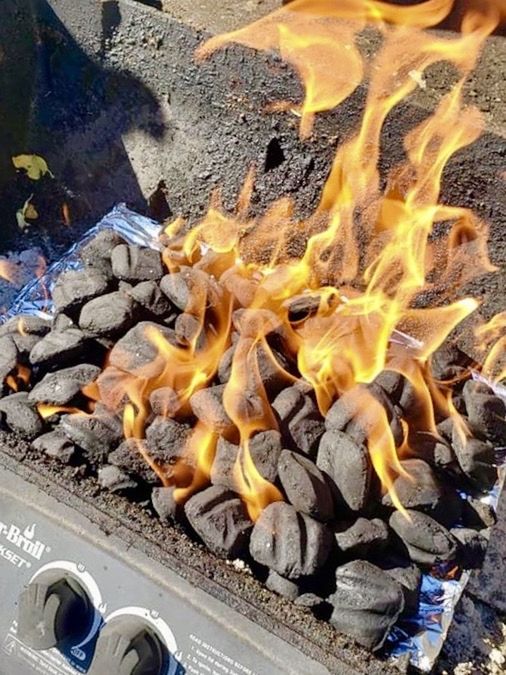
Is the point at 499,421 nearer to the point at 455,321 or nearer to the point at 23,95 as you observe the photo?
the point at 455,321

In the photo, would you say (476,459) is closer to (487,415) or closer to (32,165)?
(487,415)

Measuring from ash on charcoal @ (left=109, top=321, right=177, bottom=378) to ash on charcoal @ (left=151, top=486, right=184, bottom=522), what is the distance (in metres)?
0.31

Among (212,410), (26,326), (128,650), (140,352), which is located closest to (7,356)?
(26,326)

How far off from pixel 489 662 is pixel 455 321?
1.01 m

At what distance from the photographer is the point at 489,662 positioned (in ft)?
6.15

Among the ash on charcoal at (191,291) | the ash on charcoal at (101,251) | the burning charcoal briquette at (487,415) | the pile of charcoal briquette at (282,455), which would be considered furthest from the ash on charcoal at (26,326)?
the burning charcoal briquette at (487,415)

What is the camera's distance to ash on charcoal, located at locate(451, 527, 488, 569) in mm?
1836

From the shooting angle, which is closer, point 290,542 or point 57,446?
point 290,542

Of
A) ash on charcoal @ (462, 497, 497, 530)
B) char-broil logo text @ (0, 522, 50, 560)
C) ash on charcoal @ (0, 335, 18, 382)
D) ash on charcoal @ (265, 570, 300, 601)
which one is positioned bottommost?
ash on charcoal @ (462, 497, 497, 530)

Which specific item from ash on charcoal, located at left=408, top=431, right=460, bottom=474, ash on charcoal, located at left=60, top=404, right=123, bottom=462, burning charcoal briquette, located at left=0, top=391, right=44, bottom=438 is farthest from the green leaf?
ash on charcoal, located at left=408, top=431, right=460, bottom=474

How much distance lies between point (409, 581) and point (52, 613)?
83 cm

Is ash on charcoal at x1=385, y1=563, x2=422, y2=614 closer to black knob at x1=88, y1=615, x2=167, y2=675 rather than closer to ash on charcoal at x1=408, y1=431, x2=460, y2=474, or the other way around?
ash on charcoal at x1=408, y1=431, x2=460, y2=474

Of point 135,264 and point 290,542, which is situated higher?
point 135,264

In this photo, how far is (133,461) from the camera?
184cm
